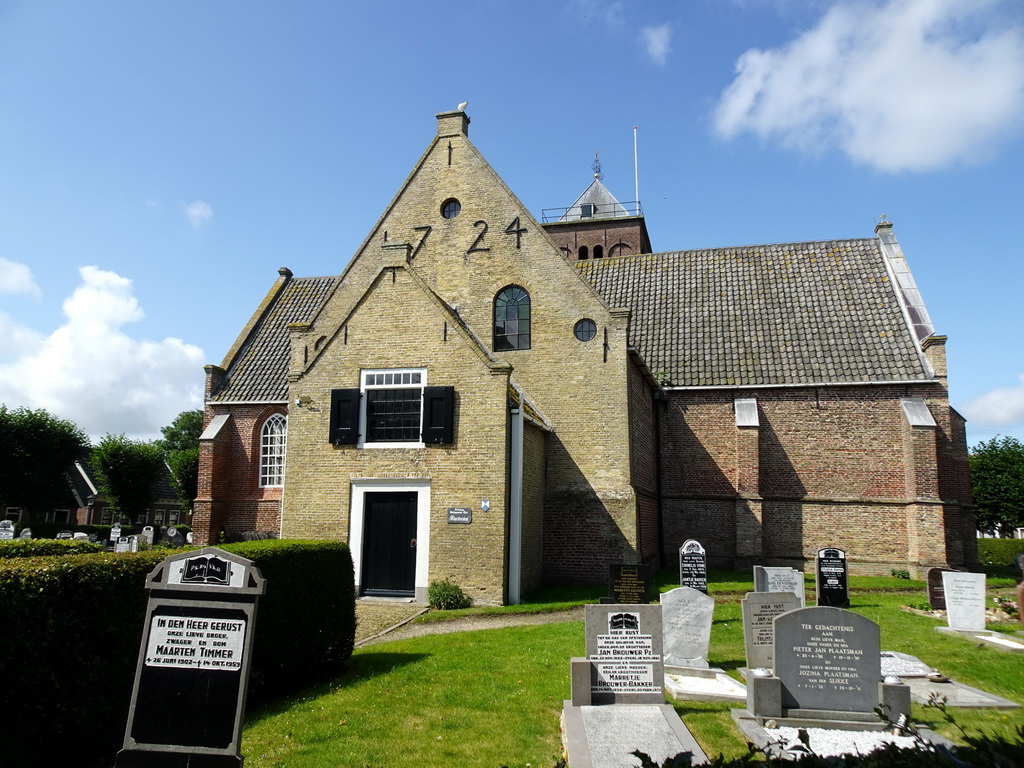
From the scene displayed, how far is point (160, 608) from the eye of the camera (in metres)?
5.50

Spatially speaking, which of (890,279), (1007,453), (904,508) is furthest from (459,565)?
(1007,453)

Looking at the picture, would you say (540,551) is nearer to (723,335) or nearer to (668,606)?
(668,606)

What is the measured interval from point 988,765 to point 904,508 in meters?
21.5

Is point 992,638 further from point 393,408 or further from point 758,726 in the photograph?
point 393,408

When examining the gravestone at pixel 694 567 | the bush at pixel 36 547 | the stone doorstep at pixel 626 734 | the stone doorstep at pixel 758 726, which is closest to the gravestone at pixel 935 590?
the gravestone at pixel 694 567

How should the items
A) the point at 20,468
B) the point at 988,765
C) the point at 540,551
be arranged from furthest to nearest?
the point at 20,468 → the point at 540,551 → the point at 988,765

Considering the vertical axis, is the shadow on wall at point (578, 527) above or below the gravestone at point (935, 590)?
above

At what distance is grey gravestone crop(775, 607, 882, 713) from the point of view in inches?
303

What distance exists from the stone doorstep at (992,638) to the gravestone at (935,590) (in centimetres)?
240

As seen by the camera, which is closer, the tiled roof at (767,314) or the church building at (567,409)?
the church building at (567,409)

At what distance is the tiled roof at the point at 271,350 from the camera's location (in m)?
26.2

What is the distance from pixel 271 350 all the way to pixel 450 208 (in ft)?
36.1

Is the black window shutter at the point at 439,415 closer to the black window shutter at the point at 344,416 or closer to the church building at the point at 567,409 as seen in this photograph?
the church building at the point at 567,409

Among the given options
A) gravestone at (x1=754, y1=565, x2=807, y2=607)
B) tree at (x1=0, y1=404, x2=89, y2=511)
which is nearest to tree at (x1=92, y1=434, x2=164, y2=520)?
tree at (x1=0, y1=404, x2=89, y2=511)
